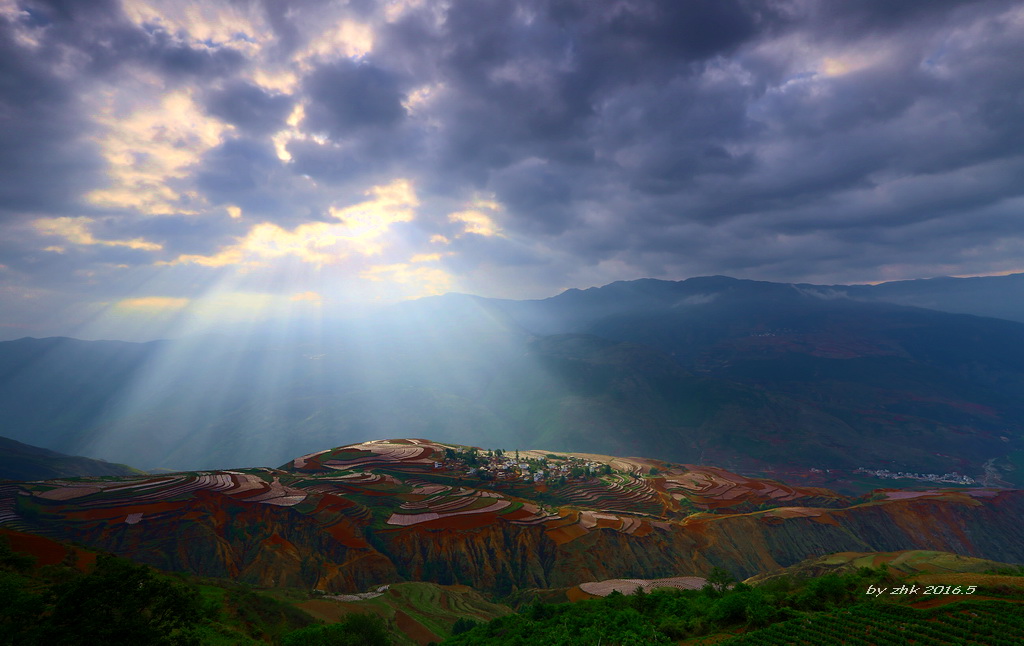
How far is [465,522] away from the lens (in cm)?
8331

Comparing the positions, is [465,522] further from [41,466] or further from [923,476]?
[923,476]

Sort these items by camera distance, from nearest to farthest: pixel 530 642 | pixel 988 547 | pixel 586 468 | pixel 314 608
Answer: pixel 530 642
pixel 314 608
pixel 988 547
pixel 586 468

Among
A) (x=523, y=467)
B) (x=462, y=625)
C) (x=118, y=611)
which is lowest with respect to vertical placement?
(x=523, y=467)

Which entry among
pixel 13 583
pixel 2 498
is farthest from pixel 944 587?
pixel 2 498

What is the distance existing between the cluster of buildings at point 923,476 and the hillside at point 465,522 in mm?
63892

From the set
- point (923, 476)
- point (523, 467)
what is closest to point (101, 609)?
point (523, 467)

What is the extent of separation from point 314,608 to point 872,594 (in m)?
59.1

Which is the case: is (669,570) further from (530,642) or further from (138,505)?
(138,505)

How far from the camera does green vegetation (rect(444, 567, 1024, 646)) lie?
28.1 m

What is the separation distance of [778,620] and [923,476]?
220465 millimetres

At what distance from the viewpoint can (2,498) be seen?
6750cm

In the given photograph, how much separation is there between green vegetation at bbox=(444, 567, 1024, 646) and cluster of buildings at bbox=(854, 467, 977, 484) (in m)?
194

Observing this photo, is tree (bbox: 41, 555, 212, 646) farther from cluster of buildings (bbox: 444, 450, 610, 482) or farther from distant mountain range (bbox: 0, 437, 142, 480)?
distant mountain range (bbox: 0, 437, 142, 480)

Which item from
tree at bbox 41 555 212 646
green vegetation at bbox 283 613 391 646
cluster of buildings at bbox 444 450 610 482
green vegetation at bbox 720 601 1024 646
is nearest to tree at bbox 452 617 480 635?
green vegetation at bbox 283 613 391 646
